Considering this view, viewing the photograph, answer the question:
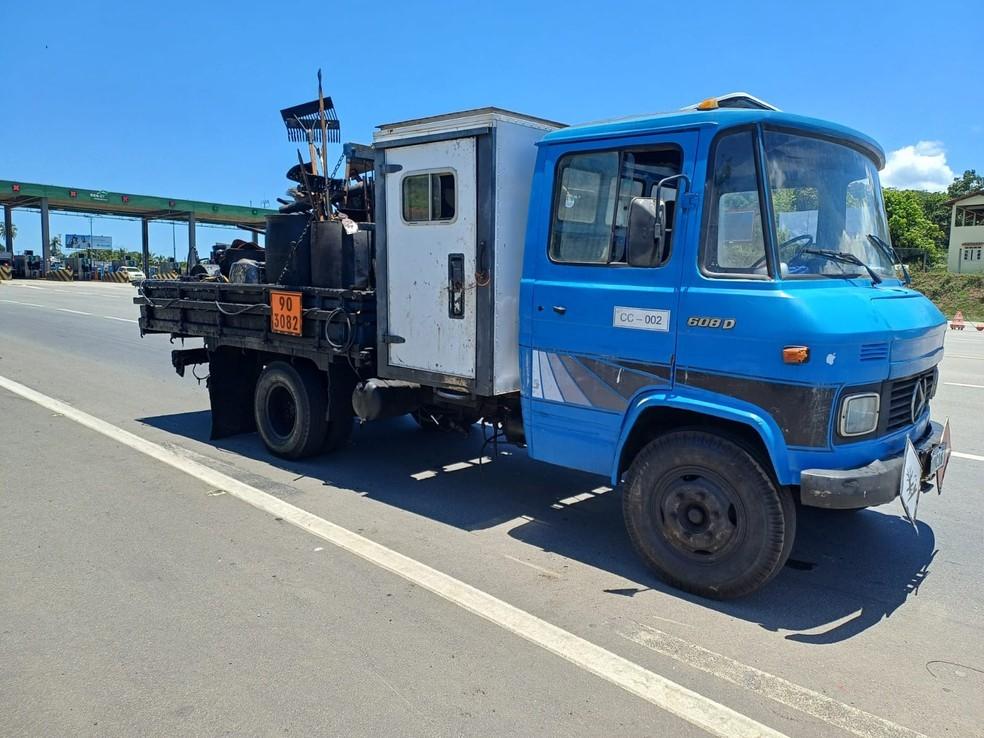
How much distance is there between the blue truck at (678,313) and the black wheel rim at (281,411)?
1540mm

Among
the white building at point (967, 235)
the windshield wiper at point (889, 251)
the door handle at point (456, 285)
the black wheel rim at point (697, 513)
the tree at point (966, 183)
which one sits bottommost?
the black wheel rim at point (697, 513)

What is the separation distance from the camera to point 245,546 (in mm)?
4824

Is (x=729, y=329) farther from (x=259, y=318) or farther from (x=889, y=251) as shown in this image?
(x=259, y=318)

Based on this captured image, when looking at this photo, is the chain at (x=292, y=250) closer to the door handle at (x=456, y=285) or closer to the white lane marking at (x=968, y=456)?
the door handle at (x=456, y=285)

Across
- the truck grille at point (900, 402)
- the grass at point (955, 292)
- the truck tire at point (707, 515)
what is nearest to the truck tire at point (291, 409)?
the truck tire at point (707, 515)

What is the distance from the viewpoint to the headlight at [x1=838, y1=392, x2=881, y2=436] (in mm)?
3766

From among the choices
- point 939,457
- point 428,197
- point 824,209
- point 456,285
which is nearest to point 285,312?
point 428,197

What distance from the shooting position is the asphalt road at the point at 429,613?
10.1 ft

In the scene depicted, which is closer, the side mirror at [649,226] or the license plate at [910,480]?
the license plate at [910,480]

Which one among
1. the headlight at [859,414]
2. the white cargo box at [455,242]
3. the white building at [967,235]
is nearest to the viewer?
the headlight at [859,414]

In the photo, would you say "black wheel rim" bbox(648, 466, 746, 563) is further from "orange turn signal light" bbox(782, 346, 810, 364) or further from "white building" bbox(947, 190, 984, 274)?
"white building" bbox(947, 190, 984, 274)

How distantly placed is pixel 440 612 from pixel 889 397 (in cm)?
266

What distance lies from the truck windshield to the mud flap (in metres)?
5.66

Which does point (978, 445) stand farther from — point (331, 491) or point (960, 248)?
point (960, 248)
